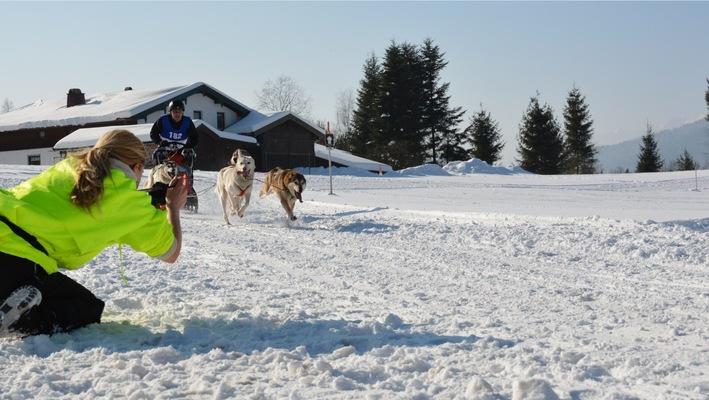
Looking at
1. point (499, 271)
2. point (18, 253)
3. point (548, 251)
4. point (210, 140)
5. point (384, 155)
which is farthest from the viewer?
point (384, 155)

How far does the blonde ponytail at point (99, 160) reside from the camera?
11.8 feet

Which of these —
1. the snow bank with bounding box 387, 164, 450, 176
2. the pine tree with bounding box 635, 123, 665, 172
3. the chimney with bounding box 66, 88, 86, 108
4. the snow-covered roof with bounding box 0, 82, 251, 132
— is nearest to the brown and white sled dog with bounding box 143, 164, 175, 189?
the snow bank with bounding box 387, 164, 450, 176

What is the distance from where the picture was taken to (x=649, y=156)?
4884 cm

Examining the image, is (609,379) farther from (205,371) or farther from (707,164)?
(707,164)

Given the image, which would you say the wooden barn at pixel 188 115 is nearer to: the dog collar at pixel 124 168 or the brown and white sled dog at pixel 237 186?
the brown and white sled dog at pixel 237 186

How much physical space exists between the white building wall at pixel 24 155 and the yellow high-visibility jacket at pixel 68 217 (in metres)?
38.0

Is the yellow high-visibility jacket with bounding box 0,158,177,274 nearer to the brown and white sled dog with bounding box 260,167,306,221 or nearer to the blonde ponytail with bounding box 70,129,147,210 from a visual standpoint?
the blonde ponytail with bounding box 70,129,147,210

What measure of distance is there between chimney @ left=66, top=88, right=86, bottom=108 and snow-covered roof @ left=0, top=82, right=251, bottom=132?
1.03 ft

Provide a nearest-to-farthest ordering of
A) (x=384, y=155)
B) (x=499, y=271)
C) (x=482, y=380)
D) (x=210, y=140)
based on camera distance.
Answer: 1. (x=482, y=380)
2. (x=499, y=271)
3. (x=210, y=140)
4. (x=384, y=155)

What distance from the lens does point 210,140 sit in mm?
36000

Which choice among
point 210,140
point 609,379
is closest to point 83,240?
point 609,379

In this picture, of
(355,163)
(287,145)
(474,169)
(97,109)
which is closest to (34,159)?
(97,109)

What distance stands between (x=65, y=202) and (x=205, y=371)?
46.2 inches

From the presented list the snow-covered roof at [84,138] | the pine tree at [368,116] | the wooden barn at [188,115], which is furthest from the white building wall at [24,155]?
the pine tree at [368,116]
